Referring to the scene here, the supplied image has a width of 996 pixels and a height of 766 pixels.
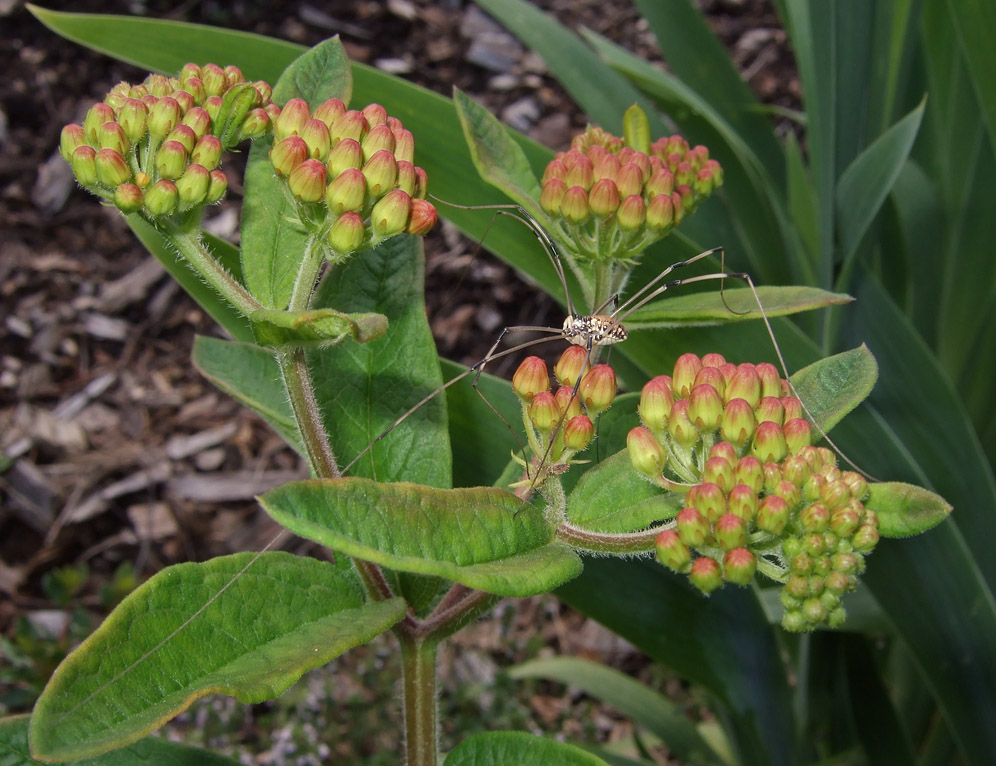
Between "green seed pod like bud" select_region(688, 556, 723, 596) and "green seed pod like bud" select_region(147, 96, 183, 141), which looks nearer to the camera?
"green seed pod like bud" select_region(688, 556, 723, 596)

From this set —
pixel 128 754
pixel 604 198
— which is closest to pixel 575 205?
pixel 604 198

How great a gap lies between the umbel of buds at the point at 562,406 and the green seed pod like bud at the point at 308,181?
0.40 meters

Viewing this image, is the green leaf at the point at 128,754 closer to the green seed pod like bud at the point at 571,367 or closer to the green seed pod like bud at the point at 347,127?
the green seed pod like bud at the point at 571,367

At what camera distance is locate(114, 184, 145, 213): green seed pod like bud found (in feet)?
4.34

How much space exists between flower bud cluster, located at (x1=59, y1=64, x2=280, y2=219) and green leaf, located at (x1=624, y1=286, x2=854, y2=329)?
0.76m

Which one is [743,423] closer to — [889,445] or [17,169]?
[889,445]

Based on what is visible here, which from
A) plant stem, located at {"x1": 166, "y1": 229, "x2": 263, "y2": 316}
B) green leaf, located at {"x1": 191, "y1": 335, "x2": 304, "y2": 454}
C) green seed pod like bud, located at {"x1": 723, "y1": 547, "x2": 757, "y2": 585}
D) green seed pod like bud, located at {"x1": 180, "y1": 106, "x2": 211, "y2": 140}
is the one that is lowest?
green leaf, located at {"x1": 191, "y1": 335, "x2": 304, "y2": 454}

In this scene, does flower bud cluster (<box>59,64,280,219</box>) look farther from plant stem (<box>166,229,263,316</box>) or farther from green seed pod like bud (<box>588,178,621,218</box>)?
green seed pod like bud (<box>588,178,621,218</box>)

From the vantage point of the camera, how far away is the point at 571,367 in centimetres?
140

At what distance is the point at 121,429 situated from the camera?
12.5ft

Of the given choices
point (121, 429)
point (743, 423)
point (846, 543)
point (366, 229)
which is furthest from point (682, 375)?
point (121, 429)

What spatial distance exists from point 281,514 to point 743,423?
2.28ft

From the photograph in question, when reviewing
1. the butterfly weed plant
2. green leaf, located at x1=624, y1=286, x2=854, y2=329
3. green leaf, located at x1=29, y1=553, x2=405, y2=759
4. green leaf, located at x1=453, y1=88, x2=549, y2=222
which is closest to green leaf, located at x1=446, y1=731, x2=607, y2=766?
the butterfly weed plant

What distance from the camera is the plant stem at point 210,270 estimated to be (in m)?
1.37
